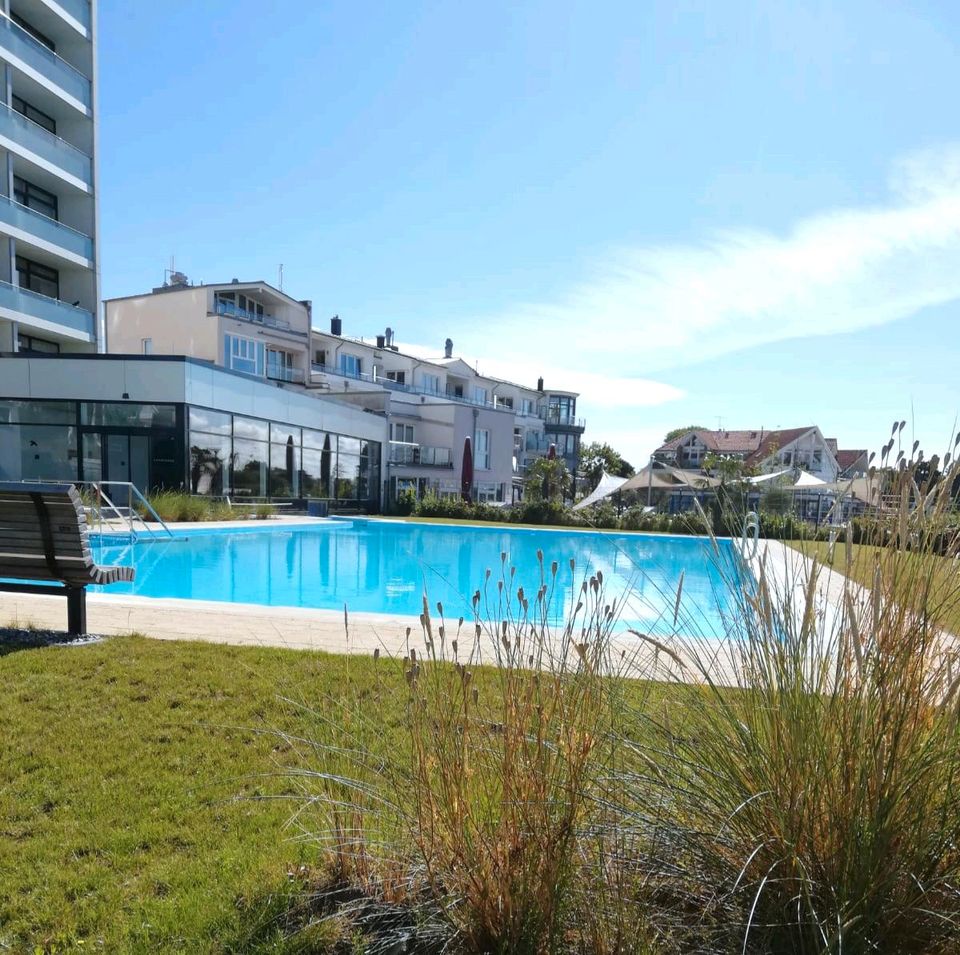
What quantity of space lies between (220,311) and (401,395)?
1085 cm

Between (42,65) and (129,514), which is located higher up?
(42,65)

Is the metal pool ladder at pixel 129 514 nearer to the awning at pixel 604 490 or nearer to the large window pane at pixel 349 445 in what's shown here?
the large window pane at pixel 349 445

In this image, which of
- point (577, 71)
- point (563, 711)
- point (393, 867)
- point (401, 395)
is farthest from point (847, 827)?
point (401, 395)

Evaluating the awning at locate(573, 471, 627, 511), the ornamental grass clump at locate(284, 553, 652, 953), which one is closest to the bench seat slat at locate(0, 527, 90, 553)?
the ornamental grass clump at locate(284, 553, 652, 953)

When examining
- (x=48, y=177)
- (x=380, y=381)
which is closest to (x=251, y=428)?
(x=48, y=177)

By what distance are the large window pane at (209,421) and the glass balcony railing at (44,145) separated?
844 cm

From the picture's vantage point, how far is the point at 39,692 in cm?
325

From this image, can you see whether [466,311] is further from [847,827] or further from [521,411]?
[521,411]

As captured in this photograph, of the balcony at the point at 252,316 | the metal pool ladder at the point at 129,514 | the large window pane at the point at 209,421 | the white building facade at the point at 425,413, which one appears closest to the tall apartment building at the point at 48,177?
the balcony at the point at 252,316

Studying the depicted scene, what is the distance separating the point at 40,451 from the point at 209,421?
4.30 metres

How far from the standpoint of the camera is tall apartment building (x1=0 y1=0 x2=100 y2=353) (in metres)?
17.5

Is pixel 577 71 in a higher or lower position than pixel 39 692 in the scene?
higher

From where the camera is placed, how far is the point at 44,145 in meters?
18.7

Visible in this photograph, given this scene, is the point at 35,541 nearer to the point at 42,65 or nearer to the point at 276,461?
the point at 276,461
